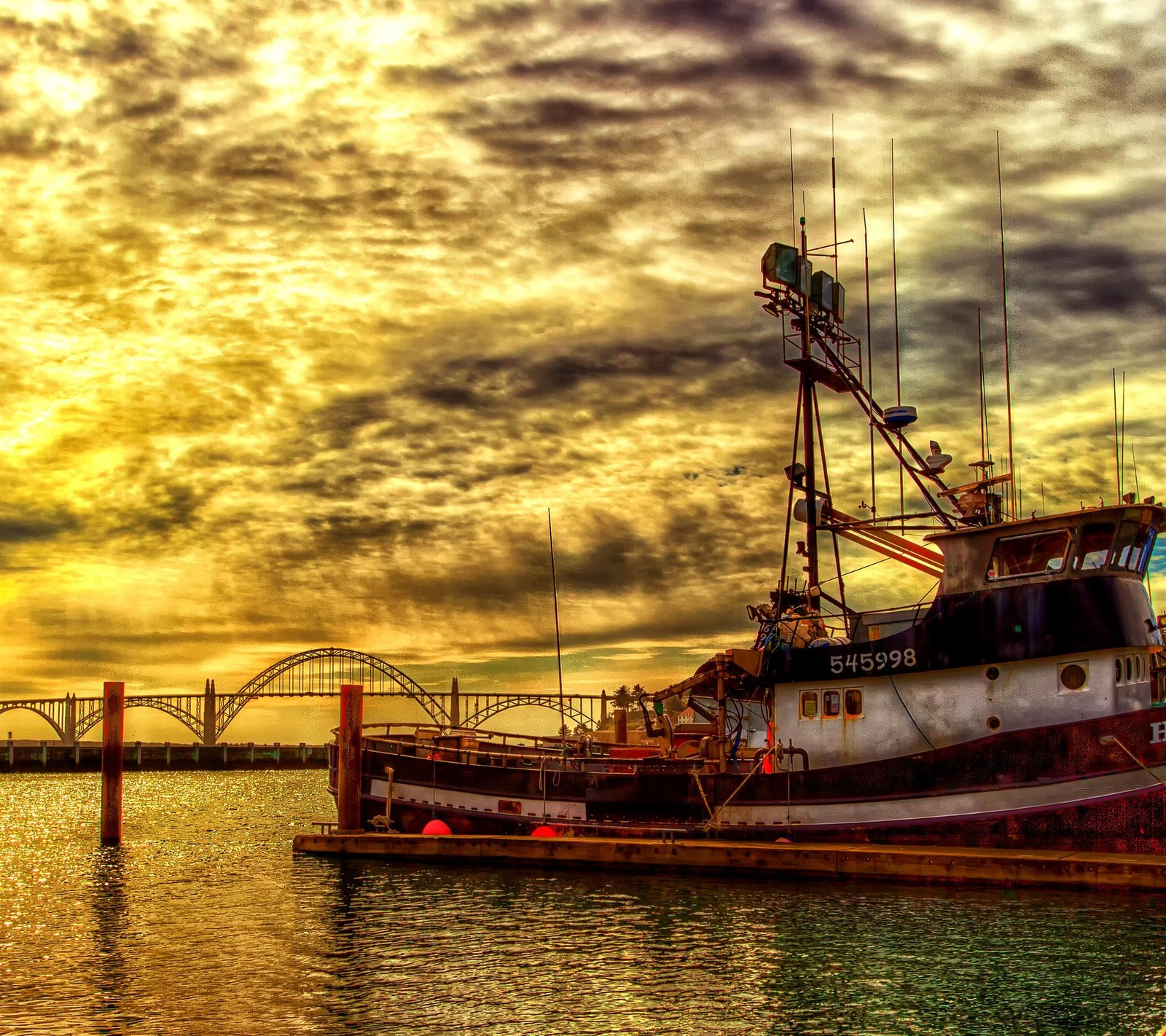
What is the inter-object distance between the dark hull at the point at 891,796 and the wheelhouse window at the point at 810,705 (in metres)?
1.47

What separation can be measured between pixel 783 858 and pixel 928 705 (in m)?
5.02

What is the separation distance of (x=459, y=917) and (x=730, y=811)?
7809 millimetres

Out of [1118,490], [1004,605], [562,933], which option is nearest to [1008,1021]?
[562,933]

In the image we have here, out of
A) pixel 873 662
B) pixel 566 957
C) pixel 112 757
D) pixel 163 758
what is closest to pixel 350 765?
pixel 112 757

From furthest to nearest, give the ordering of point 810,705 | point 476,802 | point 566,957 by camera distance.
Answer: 1. point 476,802
2. point 810,705
3. point 566,957

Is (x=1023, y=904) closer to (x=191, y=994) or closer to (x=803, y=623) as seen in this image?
(x=803, y=623)

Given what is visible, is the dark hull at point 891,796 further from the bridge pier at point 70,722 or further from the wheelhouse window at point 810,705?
the bridge pier at point 70,722

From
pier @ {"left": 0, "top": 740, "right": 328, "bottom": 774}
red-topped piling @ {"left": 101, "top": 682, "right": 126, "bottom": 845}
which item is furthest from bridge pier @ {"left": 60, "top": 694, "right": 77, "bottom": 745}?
red-topped piling @ {"left": 101, "top": 682, "right": 126, "bottom": 845}

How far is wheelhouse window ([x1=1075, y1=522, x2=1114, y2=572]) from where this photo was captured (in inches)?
1053

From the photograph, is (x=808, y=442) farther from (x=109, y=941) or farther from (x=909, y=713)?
(x=109, y=941)

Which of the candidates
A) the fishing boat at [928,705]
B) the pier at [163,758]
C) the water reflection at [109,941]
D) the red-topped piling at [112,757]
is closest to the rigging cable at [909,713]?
the fishing boat at [928,705]

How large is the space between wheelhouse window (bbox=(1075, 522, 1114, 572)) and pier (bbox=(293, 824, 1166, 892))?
247 inches

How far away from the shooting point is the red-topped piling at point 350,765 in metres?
35.8

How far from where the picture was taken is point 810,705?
3027 centimetres
